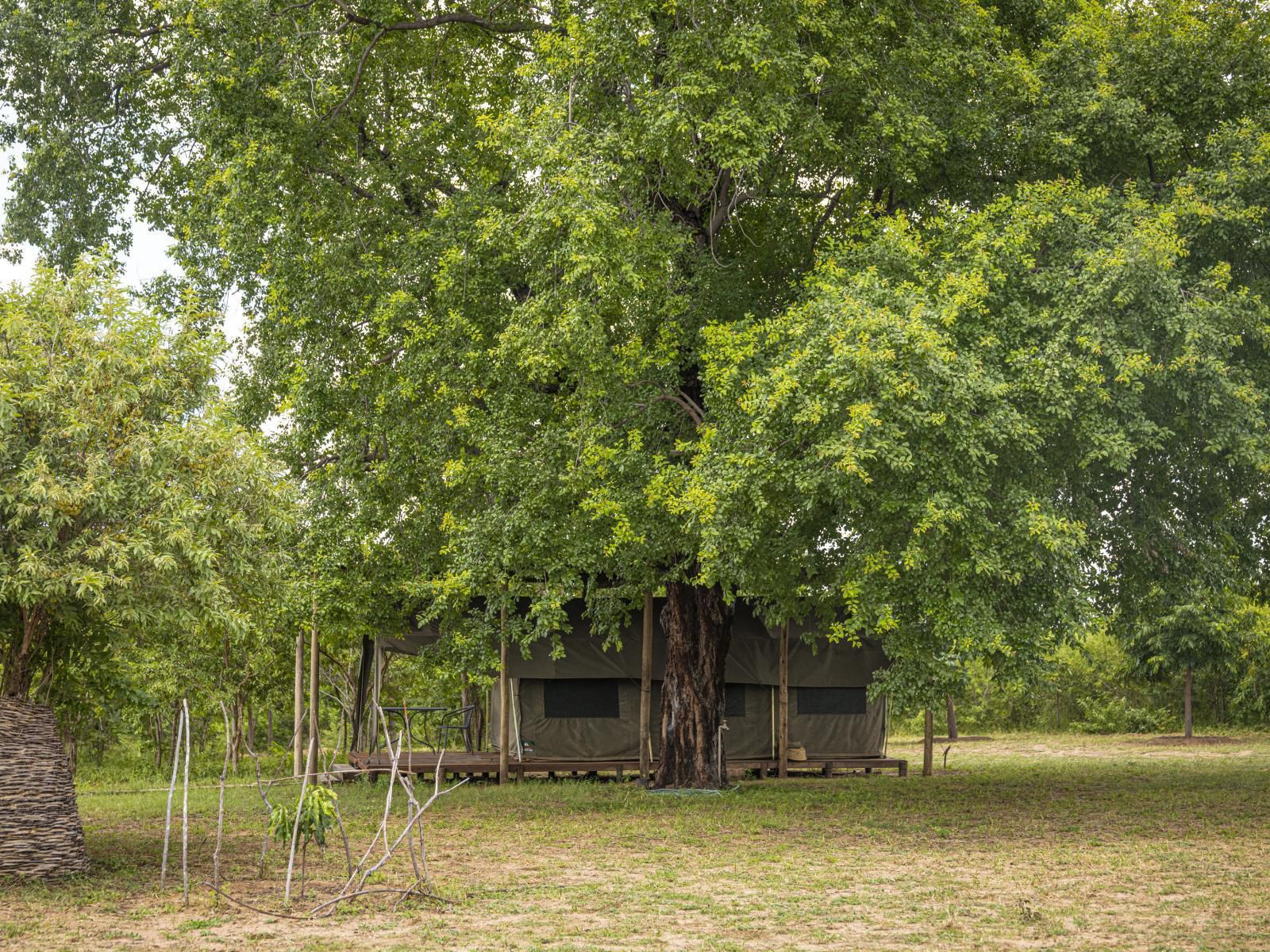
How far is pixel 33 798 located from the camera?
880cm

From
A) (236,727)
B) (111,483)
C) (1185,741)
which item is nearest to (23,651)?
(111,483)

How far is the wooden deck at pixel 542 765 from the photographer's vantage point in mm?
16859

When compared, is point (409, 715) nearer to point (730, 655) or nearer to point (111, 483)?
point (730, 655)

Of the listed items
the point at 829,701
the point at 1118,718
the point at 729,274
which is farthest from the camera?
the point at 1118,718

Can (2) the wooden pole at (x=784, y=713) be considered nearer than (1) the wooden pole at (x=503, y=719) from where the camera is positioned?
No

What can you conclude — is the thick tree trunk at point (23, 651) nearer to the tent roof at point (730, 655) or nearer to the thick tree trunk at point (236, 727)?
the tent roof at point (730, 655)

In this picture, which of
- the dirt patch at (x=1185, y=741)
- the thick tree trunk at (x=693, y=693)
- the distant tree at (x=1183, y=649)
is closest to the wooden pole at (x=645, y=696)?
the thick tree trunk at (x=693, y=693)

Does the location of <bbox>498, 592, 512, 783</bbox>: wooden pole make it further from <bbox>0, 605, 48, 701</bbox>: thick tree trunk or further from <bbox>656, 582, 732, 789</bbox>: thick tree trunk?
<bbox>0, 605, 48, 701</bbox>: thick tree trunk

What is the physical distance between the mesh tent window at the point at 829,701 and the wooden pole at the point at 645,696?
11.4 ft

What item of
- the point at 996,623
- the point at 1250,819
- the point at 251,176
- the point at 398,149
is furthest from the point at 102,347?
the point at 1250,819

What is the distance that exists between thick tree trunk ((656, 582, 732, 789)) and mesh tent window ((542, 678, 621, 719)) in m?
2.19

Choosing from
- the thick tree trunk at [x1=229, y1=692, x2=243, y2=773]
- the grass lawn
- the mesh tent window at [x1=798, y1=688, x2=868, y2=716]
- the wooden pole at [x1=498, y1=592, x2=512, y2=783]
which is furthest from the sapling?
the mesh tent window at [x1=798, y1=688, x2=868, y2=716]

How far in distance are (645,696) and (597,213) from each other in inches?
292

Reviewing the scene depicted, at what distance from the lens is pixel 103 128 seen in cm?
1530
